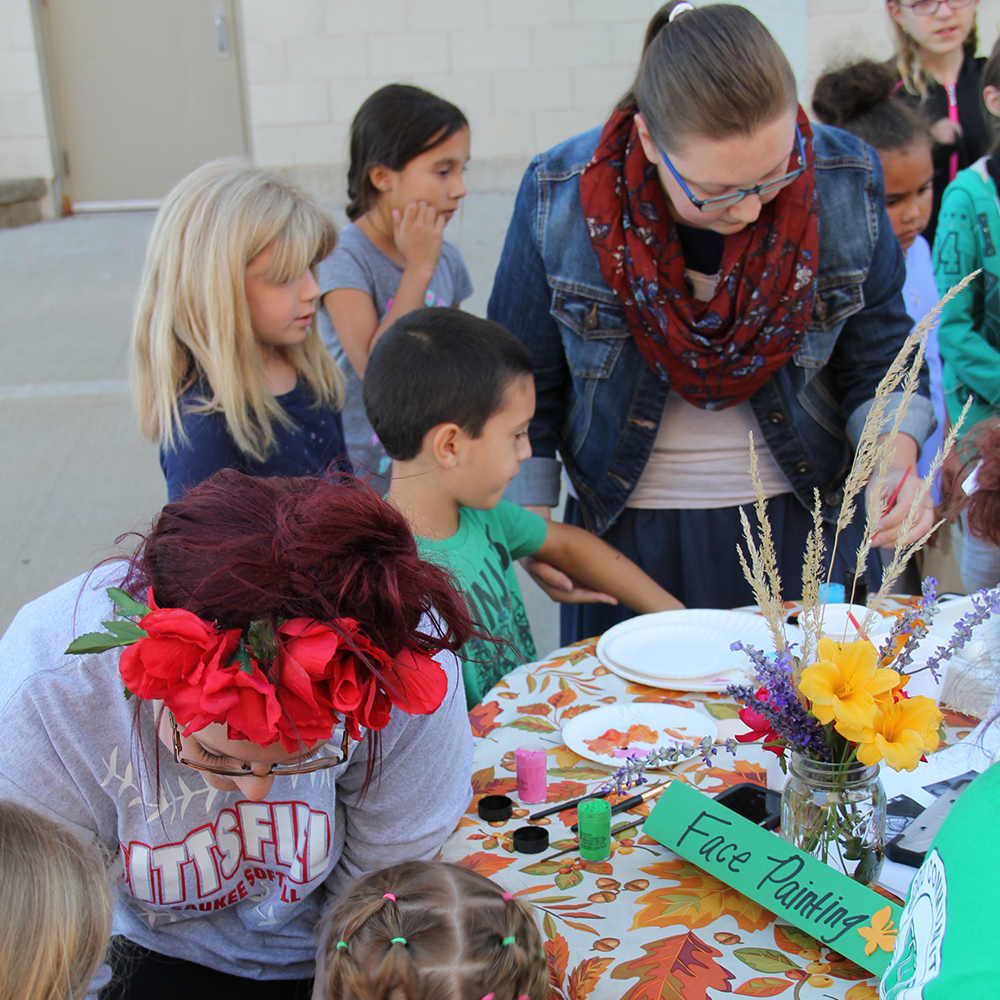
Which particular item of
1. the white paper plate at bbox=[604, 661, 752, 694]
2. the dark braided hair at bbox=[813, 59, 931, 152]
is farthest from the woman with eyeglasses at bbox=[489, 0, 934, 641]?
the dark braided hair at bbox=[813, 59, 931, 152]

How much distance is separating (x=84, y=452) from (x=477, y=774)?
4133mm

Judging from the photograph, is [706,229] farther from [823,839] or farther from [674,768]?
[823,839]

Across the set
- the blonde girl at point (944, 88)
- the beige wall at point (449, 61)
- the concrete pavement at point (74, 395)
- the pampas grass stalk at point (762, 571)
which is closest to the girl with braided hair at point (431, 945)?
the pampas grass stalk at point (762, 571)

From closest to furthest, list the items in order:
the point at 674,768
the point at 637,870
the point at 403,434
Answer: the point at 637,870, the point at 674,768, the point at 403,434

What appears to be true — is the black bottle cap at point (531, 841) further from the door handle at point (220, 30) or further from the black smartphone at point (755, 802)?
the door handle at point (220, 30)

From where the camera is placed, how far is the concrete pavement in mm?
4266

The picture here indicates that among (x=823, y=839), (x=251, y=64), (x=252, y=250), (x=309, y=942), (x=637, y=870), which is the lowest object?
(x=309, y=942)

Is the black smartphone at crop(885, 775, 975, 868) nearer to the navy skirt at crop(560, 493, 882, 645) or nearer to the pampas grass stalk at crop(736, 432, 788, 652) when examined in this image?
the pampas grass stalk at crop(736, 432, 788, 652)

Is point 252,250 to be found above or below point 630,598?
above

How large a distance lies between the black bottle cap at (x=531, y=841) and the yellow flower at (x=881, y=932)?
398 millimetres

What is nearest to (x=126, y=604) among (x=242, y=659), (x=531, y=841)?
(x=242, y=659)

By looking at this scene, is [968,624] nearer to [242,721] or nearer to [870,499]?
[870,499]

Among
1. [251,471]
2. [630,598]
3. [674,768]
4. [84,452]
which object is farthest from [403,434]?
[84,452]

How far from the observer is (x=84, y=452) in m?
4.97
